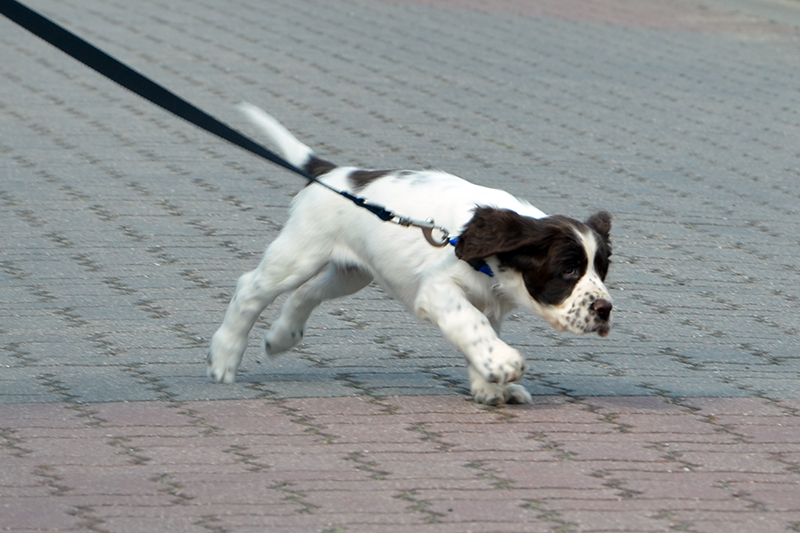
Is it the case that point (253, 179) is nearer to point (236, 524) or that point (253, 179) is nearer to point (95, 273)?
point (95, 273)

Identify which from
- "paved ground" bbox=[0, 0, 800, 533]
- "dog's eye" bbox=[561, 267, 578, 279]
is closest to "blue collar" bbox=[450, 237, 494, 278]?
Answer: "dog's eye" bbox=[561, 267, 578, 279]

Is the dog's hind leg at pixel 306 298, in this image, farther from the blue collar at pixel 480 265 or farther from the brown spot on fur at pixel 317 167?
the blue collar at pixel 480 265

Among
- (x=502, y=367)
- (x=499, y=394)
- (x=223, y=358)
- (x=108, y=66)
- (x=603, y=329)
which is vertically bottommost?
(x=223, y=358)

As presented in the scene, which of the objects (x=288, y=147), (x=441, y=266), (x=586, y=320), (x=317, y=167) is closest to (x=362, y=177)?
(x=317, y=167)

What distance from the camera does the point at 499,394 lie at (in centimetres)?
459

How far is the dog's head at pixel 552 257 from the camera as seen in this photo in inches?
168

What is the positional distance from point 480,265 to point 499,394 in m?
0.52

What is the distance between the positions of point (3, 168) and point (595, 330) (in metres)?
5.38

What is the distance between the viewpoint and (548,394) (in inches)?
191

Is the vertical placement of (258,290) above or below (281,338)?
above

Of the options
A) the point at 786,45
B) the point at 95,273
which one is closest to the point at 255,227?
the point at 95,273

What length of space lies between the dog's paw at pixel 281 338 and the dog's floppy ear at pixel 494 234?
3.48 feet

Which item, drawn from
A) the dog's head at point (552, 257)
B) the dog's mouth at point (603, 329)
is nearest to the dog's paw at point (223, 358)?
the dog's head at point (552, 257)

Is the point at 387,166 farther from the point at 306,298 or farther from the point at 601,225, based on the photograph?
the point at 601,225
